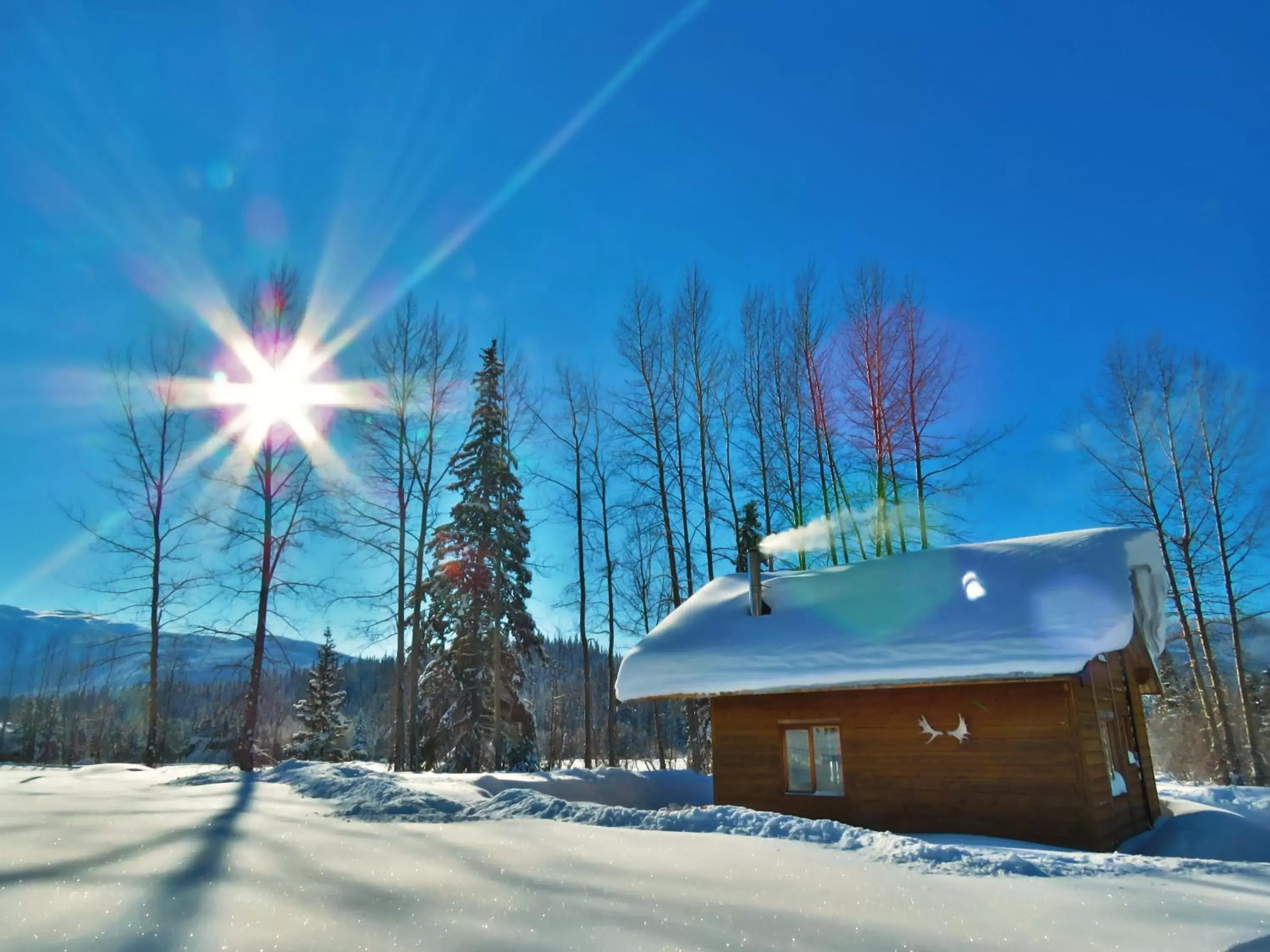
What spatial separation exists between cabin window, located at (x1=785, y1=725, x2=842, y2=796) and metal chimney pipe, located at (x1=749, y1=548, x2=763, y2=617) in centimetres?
212

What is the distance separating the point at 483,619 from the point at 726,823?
50.7 ft

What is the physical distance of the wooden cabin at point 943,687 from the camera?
30.0 ft

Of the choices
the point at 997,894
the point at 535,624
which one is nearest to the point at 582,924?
the point at 997,894

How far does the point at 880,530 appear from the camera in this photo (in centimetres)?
1964

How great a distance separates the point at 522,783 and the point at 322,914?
9.99m

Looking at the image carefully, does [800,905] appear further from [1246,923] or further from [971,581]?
[971,581]

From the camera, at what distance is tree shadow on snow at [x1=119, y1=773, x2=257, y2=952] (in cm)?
274

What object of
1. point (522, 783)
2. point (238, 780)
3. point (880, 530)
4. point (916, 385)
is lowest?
point (522, 783)

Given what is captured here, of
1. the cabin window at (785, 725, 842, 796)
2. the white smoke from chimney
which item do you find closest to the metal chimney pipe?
the cabin window at (785, 725, 842, 796)

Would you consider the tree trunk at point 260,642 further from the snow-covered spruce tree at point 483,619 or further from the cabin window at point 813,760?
the cabin window at point 813,760

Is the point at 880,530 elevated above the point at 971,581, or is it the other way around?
the point at 880,530

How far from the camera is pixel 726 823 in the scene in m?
6.14

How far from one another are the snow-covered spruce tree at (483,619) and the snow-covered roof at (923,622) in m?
8.63

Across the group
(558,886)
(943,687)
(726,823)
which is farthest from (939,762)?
(558,886)
